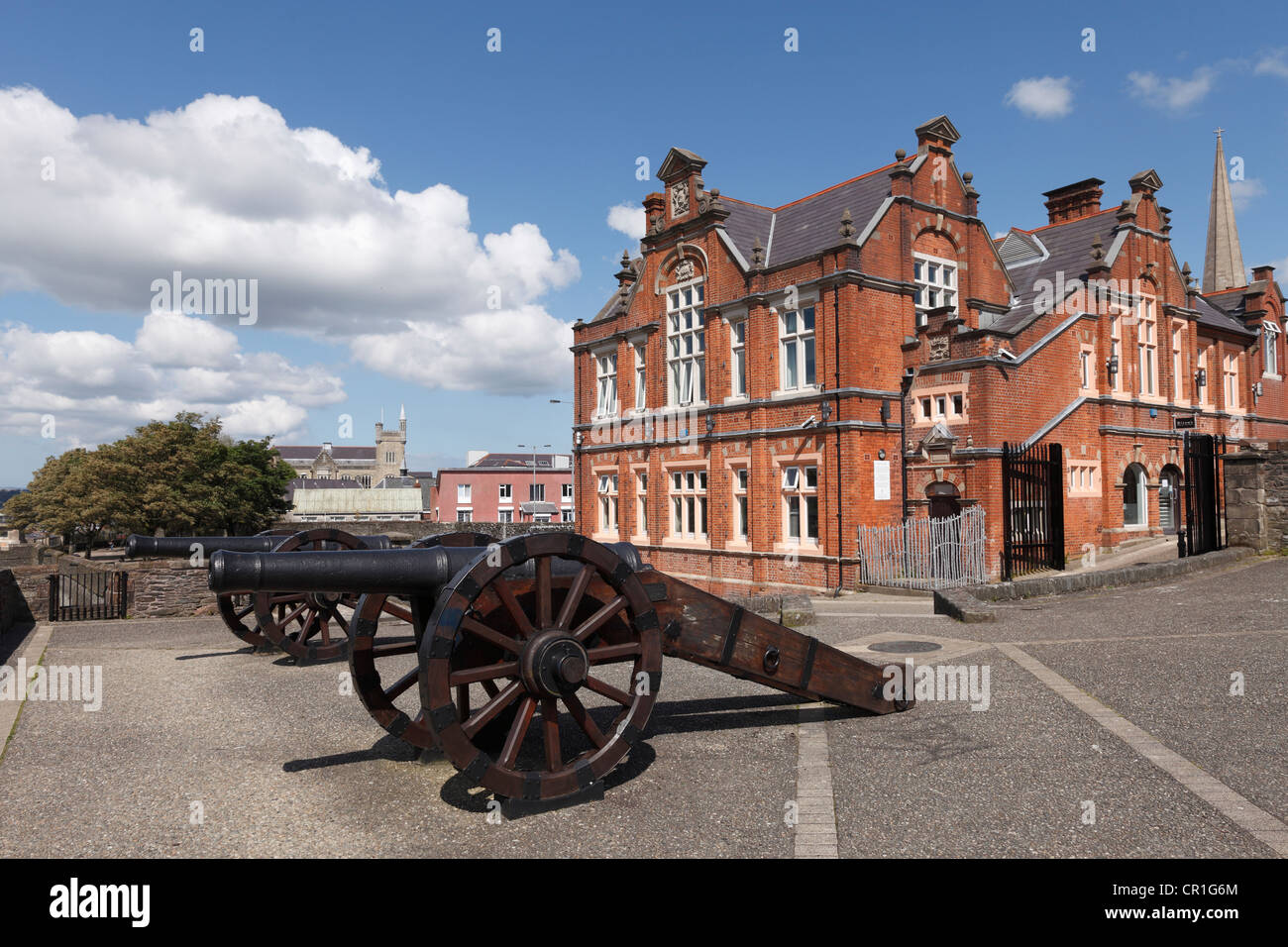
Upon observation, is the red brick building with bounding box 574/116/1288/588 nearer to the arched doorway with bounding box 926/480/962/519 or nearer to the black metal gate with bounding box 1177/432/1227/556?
the arched doorway with bounding box 926/480/962/519

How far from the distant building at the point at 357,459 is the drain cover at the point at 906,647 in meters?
124

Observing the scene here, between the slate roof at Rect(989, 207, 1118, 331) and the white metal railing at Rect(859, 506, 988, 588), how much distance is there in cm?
627

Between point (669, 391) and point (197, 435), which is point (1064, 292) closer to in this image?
point (669, 391)

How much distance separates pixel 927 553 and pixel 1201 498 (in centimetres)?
659

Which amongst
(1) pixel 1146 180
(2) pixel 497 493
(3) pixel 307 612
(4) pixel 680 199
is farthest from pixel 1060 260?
(2) pixel 497 493

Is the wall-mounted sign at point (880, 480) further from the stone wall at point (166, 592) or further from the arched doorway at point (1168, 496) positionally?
the stone wall at point (166, 592)

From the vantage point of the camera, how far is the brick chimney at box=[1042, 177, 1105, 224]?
25.4 metres

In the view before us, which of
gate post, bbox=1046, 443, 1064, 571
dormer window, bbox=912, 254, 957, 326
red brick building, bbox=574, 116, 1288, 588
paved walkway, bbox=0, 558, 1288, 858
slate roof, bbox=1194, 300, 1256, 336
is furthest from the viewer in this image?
slate roof, bbox=1194, 300, 1256, 336

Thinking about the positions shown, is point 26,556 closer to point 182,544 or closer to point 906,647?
point 182,544

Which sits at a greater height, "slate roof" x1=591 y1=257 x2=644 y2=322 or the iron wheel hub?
"slate roof" x1=591 y1=257 x2=644 y2=322

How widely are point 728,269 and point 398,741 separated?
17672 millimetres

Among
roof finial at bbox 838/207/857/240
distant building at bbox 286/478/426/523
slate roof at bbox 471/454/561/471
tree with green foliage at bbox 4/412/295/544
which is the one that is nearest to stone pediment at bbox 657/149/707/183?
roof finial at bbox 838/207/857/240

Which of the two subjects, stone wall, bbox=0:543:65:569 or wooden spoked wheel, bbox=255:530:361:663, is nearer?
wooden spoked wheel, bbox=255:530:361:663
